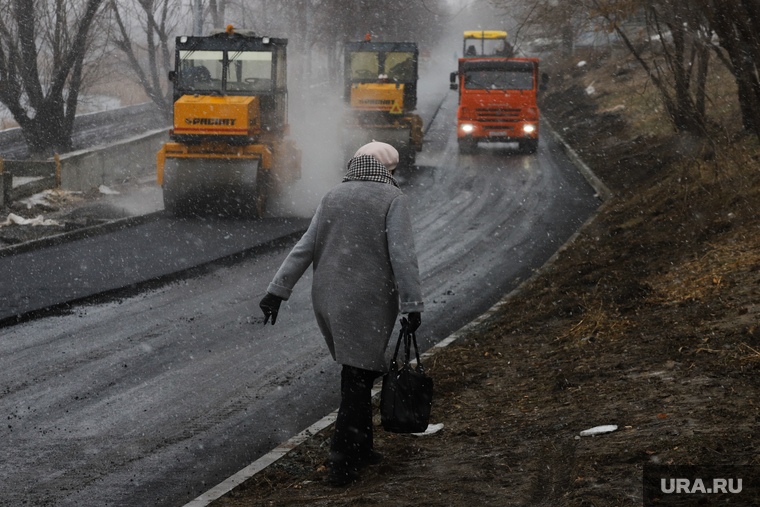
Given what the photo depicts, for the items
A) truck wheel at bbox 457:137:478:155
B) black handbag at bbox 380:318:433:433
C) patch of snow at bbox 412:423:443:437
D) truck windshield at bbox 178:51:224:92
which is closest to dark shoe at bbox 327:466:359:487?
black handbag at bbox 380:318:433:433

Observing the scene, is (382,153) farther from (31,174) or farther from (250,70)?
(31,174)

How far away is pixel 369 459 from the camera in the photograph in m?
4.48

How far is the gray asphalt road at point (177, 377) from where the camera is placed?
5.00 m

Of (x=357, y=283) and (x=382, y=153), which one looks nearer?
(x=357, y=283)

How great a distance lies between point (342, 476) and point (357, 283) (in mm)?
1071

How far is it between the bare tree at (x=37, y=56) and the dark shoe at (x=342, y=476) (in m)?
18.0

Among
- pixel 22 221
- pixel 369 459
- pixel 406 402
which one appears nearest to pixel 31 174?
pixel 22 221

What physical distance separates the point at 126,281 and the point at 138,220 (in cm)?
425

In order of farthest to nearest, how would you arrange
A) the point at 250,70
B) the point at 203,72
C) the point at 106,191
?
1. the point at 106,191
2. the point at 250,70
3. the point at 203,72

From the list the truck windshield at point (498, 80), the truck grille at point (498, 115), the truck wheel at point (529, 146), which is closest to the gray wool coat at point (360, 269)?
the truck grille at point (498, 115)

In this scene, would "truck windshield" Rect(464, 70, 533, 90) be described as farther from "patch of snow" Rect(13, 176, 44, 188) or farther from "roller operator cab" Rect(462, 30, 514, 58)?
"patch of snow" Rect(13, 176, 44, 188)

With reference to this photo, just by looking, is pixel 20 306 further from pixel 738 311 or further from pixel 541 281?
pixel 738 311

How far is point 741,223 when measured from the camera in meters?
9.20

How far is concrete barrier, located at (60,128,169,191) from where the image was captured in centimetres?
1752
